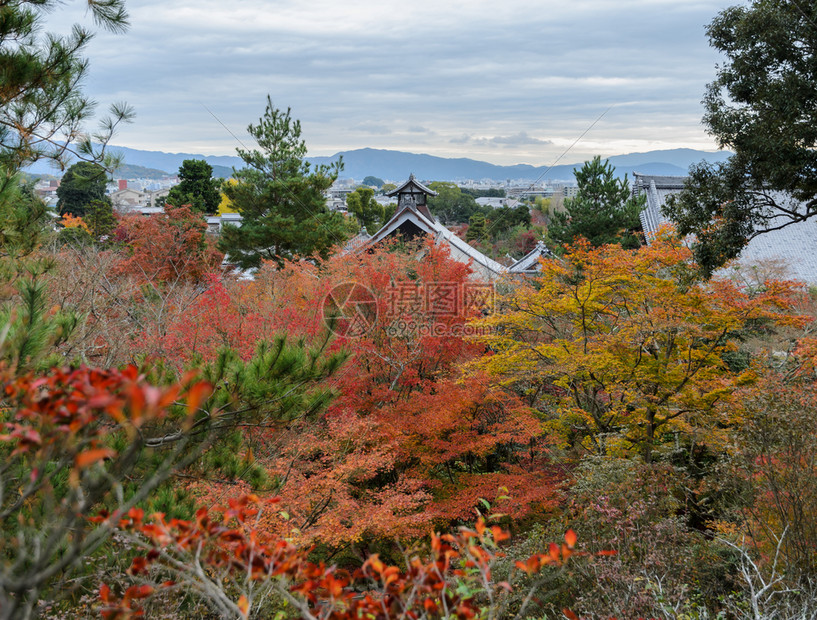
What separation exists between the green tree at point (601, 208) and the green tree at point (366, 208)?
18.9 meters

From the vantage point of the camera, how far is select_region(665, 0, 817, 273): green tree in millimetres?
6734

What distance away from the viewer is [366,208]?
38.1m

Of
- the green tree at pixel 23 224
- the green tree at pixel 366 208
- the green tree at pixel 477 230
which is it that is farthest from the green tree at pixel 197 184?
the green tree at pixel 23 224

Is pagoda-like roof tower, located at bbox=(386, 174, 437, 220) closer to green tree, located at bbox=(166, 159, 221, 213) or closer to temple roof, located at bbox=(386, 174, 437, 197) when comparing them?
temple roof, located at bbox=(386, 174, 437, 197)

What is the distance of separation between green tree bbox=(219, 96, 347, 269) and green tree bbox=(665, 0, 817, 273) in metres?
12.6

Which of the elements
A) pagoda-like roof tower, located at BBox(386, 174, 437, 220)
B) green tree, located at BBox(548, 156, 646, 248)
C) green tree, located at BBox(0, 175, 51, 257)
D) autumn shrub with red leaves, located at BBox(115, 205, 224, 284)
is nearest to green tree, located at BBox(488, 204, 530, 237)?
pagoda-like roof tower, located at BBox(386, 174, 437, 220)

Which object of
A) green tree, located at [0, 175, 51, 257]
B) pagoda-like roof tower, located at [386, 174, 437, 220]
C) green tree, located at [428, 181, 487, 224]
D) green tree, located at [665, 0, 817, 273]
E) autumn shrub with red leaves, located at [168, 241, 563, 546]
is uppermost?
green tree, located at [428, 181, 487, 224]

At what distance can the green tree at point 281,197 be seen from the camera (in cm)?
1833

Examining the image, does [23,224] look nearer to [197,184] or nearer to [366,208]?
[197,184]

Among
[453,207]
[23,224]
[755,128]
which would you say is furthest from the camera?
[453,207]

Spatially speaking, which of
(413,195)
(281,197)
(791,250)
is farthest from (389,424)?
(413,195)

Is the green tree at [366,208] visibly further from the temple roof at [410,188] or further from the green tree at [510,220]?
the temple roof at [410,188]

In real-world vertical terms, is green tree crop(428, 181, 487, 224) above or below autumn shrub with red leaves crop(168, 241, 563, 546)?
above

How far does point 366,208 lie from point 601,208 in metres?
21.5
